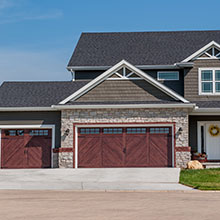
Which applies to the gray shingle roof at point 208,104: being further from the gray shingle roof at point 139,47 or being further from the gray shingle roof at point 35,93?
the gray shingle roof at point 35,93

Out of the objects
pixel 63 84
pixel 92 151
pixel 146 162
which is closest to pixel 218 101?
pixel 146 162

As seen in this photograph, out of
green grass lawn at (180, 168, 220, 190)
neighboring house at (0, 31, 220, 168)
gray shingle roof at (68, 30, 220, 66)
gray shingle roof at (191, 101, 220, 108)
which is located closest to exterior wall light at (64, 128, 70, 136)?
neighboring house at (0, 31, 220, 168)

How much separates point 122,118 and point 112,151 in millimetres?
1927

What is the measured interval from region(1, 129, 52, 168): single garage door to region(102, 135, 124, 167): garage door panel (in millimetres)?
3282

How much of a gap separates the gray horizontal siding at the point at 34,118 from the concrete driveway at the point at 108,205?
10.5 m

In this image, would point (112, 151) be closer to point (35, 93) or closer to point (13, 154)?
point (13, 154)

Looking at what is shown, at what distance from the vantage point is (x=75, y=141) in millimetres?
24062

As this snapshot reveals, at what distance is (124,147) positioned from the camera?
24.0m

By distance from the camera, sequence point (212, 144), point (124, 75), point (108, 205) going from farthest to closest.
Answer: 1. point (212, 144)
2. point (124, 75)
3. point (108, 205)

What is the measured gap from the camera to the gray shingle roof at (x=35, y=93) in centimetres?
2575

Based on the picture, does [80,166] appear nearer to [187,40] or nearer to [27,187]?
[27,187]

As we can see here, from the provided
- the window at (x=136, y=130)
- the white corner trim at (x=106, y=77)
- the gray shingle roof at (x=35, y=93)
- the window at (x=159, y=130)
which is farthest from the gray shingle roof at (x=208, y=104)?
the gray shingle roof at (x=35, y=93)

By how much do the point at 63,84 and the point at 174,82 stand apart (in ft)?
23.9

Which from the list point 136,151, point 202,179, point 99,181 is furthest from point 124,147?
point 202,179
